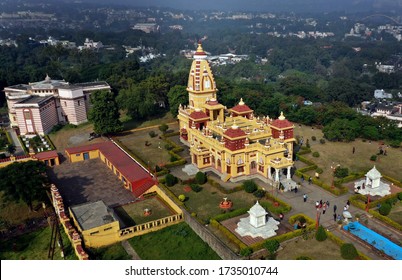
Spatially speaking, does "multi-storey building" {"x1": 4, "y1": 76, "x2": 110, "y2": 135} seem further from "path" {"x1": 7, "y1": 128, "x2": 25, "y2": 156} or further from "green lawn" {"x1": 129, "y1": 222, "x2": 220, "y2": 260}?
"green lawn" {"x1": 129, "y1": 222, "x2": 220, "y2": 260}

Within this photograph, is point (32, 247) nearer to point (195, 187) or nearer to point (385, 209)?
point (195, 187)

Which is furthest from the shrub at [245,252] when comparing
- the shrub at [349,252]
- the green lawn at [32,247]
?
the green lawn at [32,247]

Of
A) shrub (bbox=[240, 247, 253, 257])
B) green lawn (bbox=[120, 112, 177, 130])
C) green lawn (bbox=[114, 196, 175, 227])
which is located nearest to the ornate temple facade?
green lawn (bbox=[114, 196, 175, 227])

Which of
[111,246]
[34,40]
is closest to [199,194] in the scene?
[111,246]

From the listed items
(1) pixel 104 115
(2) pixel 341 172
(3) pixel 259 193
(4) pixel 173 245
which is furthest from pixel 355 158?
(1) pixel 104 115

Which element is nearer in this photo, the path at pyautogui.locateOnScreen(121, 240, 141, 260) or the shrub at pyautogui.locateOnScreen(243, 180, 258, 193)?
the path at pyautogui.locateOnScreen(121, 240, 141, 260)

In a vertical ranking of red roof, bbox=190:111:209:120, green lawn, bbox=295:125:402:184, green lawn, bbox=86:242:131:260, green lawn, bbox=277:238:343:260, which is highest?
red roof, bbox=190:111:209:120
